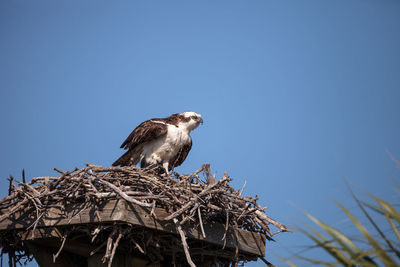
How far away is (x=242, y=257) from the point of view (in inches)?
205

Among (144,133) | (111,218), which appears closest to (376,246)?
(111,218)

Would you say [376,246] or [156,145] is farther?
[156,145]

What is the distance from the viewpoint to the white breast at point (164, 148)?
7.45 metres

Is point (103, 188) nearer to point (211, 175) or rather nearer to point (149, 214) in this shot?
point (149, 214)

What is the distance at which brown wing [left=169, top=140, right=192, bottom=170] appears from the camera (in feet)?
25.2

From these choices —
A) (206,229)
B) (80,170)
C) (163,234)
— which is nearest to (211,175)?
(206,229)

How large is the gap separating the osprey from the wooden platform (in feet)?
8.60

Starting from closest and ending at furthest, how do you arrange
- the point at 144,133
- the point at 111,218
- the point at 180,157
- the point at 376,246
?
the point at 376,246 → the point at 111,218 → the point at 144,133 → the point at 180,157

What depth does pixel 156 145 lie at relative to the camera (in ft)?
24.6

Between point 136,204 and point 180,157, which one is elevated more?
point 180,157

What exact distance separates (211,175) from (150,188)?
0.83 metres

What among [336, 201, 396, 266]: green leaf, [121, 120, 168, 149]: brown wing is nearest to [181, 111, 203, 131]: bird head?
[121, 120, 168, 149]: brown wing

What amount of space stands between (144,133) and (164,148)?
1.39 feet

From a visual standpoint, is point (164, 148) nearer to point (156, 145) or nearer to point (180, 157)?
point (156, 145)
